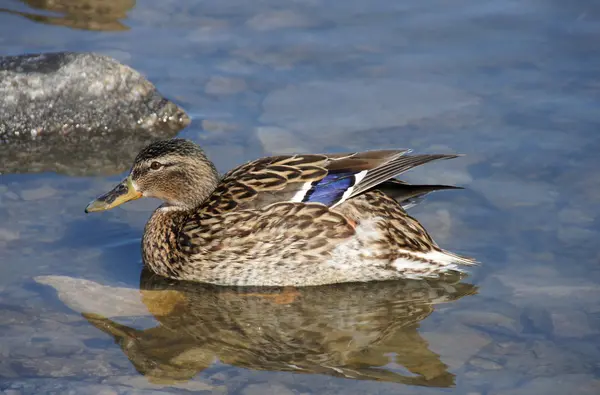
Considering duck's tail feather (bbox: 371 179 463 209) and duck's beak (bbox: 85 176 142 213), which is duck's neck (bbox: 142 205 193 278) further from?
duck's tail feather (bbox: 371 179 463 209)

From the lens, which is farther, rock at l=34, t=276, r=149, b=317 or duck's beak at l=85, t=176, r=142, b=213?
duck's beak at l=85, t=176, r=142, b=213

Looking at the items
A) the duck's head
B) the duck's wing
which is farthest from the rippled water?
the duck's wing

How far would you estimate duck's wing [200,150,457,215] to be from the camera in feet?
26.1

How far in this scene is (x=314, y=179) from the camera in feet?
26.4

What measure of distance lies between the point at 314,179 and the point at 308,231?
1.25 feet

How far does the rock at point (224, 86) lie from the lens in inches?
424

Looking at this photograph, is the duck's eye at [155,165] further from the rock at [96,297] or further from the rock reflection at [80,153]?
the rock reflection at [80,153]

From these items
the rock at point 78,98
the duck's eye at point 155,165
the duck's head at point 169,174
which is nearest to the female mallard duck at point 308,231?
the duck's head at point 169,174

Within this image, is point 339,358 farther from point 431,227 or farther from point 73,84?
point 73,84

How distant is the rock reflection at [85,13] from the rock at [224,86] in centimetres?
161

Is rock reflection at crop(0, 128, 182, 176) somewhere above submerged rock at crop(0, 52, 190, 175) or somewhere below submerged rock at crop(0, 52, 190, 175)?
below

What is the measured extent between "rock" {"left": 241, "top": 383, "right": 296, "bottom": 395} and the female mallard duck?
4.87 feet

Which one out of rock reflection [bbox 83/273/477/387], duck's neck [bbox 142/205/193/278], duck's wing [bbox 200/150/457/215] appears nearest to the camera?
rock reflection [bbox 83/273/477/387]

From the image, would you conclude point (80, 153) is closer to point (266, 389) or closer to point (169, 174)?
point (169, 174)
